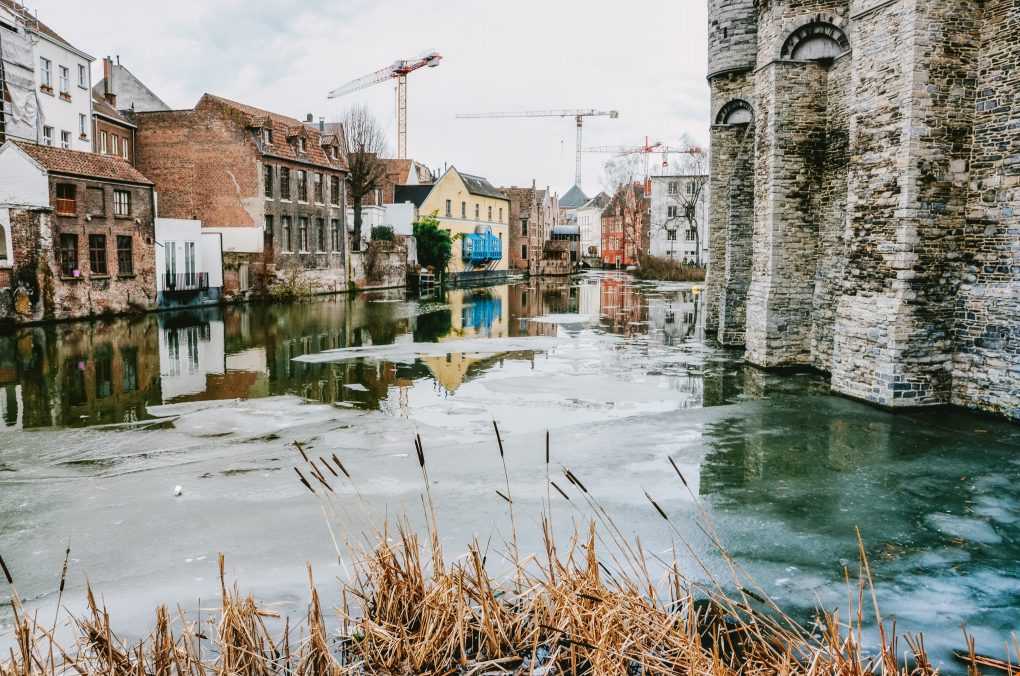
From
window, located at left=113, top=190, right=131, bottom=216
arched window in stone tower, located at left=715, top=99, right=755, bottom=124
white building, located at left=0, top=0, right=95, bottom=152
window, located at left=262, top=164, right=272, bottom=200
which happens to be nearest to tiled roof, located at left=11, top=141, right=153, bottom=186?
window, located at left=113, top=190, right=131, bottom=216

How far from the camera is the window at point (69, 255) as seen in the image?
2377 centimetres

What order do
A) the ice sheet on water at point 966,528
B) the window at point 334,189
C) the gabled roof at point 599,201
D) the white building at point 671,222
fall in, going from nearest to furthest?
1. the ice sheet on water at point 966,528
2. the window at point 334,189
3. the white building at point 671,222
4. the gabled roof at point 599,201

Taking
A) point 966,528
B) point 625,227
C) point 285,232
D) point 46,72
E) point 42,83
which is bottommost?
point 966,528

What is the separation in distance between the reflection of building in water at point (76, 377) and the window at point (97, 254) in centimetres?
482

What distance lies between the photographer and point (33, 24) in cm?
3122

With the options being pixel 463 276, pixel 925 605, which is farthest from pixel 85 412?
pixel 463 276

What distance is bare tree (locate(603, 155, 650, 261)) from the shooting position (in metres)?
77.2

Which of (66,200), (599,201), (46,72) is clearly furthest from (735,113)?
(599,201)

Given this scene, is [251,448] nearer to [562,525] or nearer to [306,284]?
[562,525]

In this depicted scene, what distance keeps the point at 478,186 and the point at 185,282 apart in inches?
1375

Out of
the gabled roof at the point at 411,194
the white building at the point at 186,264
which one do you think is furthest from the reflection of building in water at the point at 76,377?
the gabled roof at the point at 411,194

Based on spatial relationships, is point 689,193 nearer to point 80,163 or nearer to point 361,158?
point 361,158

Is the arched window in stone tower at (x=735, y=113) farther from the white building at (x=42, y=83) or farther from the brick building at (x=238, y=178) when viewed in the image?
the white building at (x=42, y=83)

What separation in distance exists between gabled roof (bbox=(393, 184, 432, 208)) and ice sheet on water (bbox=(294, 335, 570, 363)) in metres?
35.4
